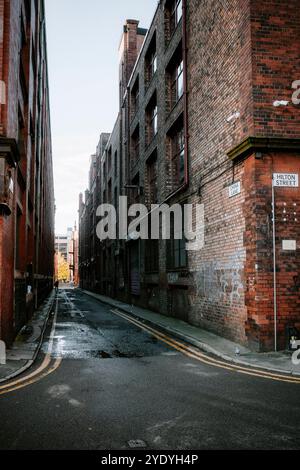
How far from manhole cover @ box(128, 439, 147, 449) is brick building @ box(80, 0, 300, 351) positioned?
537cm

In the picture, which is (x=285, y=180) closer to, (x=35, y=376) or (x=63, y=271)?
(x=35, y=376)

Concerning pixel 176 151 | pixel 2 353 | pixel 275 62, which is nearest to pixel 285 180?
pixel 275 62

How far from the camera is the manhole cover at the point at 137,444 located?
4.08m

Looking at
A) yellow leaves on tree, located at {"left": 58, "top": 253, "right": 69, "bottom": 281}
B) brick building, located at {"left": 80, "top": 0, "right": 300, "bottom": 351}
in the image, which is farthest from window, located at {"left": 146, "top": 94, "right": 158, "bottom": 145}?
yellow leaves on tree, located at {"left": 58, "top": 253, "right": 69, "bottom": 281}

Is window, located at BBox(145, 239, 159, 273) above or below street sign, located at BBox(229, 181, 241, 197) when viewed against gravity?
below

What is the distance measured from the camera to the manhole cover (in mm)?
4075

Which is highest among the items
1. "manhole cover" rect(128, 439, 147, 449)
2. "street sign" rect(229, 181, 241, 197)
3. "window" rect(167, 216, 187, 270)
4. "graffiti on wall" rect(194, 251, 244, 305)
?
"street sign" rect(229, 181, 241, 197)

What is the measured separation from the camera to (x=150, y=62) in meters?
22.7

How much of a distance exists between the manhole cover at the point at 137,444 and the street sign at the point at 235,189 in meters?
7.08

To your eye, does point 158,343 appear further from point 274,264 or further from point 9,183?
point 9,183

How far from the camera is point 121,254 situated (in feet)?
97.2

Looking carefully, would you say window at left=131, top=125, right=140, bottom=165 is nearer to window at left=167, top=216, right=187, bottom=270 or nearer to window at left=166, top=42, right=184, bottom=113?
window at left=166, top=42, right=184, bottom=113

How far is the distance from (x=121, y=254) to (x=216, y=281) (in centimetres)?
1830

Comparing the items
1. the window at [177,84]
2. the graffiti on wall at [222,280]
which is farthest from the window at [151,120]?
the graffiti on wall at [222,280]
